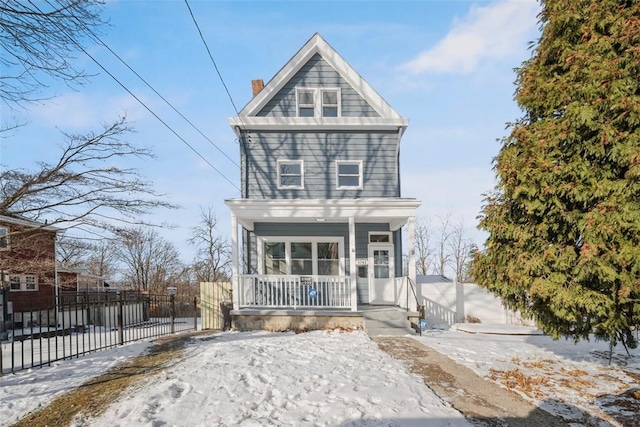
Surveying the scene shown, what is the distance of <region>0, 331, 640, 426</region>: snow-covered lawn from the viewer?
12.8 feet

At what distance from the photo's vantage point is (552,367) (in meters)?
6.15

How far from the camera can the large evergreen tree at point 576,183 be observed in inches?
183

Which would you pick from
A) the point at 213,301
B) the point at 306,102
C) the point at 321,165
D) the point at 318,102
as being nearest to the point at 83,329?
the point at 213,301

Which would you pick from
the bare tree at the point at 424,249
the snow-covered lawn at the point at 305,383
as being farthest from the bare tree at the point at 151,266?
the snow-covered lawn at the point at 305,383

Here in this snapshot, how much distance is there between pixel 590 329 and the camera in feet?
17.4

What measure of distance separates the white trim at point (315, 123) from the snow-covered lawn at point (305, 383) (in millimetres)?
7073

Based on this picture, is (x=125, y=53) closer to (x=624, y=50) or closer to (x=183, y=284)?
(x=624, y=50)

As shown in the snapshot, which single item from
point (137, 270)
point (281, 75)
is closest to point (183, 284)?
point (137, 270)

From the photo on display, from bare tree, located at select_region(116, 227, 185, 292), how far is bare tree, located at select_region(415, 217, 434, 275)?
22.1 metres

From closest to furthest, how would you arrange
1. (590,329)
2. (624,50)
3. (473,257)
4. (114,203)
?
(624,50) < (590,329) < (473,257) < (114,203)

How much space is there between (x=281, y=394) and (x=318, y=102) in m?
9.93

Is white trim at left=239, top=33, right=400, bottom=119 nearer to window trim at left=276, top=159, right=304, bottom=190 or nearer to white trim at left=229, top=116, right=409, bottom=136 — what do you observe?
white trim at left=229, top=116, right=409, bottom=136

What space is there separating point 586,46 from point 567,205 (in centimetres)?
230

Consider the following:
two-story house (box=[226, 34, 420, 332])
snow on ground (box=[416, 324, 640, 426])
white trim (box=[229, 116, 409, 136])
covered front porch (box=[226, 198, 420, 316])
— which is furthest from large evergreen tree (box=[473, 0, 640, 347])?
white trim (box=[229, 116, 409, 136])
